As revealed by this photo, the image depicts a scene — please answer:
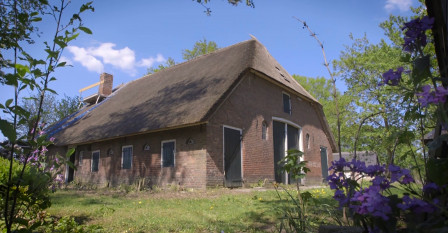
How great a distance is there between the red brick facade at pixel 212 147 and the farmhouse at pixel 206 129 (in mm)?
39

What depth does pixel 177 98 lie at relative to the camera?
48.1 feet

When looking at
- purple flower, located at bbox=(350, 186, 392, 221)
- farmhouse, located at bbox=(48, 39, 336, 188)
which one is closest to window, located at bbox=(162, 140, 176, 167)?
farmhouse, located at bbox=(48, 39, 336, 188)

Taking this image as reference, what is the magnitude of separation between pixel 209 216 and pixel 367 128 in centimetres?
2143

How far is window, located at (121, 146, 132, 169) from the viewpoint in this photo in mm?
15016

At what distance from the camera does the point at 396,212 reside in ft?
4.29

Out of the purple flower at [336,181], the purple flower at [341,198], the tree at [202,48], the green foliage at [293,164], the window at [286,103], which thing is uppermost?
the tree at [202,48]

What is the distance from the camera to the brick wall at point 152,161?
12.2m

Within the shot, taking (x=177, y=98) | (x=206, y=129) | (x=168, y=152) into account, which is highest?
(x=177, y=98)

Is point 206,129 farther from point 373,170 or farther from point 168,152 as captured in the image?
point 373,170

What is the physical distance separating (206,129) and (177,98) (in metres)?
3.38

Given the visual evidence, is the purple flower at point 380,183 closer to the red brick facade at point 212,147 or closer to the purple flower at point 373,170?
the purple flower at point 373,170

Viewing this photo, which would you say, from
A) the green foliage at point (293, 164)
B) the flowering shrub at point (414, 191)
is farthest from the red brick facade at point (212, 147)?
the flowering shrub at point (414, 191)

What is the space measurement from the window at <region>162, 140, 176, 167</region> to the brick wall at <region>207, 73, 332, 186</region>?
1.91m

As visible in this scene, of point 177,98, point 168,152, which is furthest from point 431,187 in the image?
point 177,98
